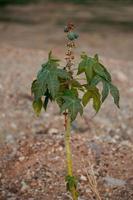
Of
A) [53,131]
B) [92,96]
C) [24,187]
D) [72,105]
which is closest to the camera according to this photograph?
[72,105]

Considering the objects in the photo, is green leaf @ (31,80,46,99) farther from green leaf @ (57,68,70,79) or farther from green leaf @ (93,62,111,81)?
green leaf @ (93,62,111,81)

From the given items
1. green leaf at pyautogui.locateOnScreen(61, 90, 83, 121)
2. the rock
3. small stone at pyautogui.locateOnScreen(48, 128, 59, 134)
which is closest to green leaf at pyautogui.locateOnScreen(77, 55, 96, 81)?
green leaf at pyautogui.locateOnScreen(61, 90, 83, 121)

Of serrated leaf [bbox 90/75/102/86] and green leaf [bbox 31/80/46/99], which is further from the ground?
serrated leaf [bbox 90/75/102/86]

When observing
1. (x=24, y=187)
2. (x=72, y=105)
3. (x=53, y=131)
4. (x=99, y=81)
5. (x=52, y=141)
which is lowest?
(x=24, y=187)

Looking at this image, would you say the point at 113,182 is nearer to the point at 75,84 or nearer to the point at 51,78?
the point at 75,84

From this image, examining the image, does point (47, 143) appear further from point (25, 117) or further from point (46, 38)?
point (46, 38)

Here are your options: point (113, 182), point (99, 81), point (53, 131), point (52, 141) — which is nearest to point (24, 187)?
point (113, 182)

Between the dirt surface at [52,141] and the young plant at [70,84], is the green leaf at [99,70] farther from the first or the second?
the dirt surface at [52,141]

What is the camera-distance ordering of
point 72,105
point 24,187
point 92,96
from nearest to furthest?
1. point 72,105
2. point 92,96
3. point 24,187

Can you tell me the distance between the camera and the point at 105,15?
1337 cm

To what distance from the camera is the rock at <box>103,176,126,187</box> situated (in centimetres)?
467

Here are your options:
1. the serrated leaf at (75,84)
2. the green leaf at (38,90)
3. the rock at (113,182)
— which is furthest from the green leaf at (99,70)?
the rock at (113,182)

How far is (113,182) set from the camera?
470 cm

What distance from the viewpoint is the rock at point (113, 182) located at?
15.3ft
